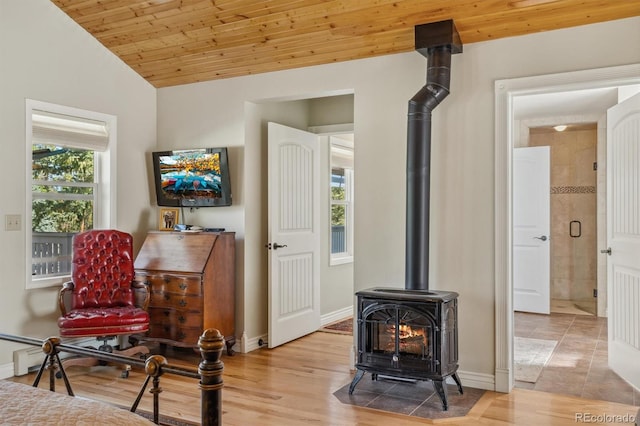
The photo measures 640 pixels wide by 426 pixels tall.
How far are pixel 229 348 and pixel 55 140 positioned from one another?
225cm

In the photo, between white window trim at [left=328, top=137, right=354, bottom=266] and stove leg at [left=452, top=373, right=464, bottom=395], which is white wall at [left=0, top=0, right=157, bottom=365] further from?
stove leg at [left=452, top=373, right=464, bottom=395]

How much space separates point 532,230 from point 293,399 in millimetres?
4253

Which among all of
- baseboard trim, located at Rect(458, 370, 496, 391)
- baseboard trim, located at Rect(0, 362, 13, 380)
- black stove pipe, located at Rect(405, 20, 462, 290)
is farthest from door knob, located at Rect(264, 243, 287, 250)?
baseboard trim, located at Rect(0, 362, 13, 380)

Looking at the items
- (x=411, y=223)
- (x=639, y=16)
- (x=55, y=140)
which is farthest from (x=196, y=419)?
(x=639, y=16)

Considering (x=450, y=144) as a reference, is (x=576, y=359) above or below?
below

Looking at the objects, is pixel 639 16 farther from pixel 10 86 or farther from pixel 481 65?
pixel 10 86

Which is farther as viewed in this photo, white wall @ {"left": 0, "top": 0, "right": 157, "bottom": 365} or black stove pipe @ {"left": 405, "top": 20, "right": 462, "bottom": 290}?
Result: white wall @ {"left": 0, "top": 0, "right": 157, "bottom": 365}

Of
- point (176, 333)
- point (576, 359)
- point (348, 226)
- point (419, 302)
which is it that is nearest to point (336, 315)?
point (348, 226)

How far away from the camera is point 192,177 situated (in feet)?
16.2

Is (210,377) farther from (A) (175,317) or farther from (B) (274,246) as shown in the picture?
(B) (274,246)

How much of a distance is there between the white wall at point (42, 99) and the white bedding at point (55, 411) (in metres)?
2.73

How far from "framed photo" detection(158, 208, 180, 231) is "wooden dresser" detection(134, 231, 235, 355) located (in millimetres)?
250

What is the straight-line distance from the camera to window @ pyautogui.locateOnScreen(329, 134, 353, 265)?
6344 mm

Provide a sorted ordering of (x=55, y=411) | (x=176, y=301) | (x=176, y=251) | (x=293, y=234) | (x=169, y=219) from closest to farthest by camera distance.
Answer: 1. (x=55, y=411)
2. (x=176, y=301)
3. (x=176, y=251)
4. (x=169, y=219)
5. (x=293, y=234)
